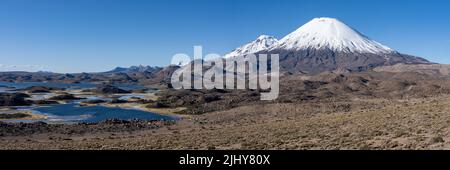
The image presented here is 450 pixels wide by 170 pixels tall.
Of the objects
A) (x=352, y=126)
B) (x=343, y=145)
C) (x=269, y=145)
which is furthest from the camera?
(x=352, y=126)

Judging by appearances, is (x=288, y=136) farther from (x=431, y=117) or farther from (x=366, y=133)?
(x=431, y=117)

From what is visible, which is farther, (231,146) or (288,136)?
(288,136)

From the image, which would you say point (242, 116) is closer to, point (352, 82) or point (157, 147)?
point (157, 147)

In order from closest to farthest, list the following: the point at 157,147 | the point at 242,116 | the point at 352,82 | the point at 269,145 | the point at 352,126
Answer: the point at 269,145, the point at 157,147, the point at 352,126, the point at 242,116, the point at 352,82

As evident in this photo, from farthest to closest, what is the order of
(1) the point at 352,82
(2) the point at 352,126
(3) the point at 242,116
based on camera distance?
1. (1) the point at 352,82
2. (3) the point at 242,116
3. (2) the point at 352,126

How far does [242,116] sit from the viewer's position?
209 ft

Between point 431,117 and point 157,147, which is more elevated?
point 431,117

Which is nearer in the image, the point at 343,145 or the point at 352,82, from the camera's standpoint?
the point at 343,145
